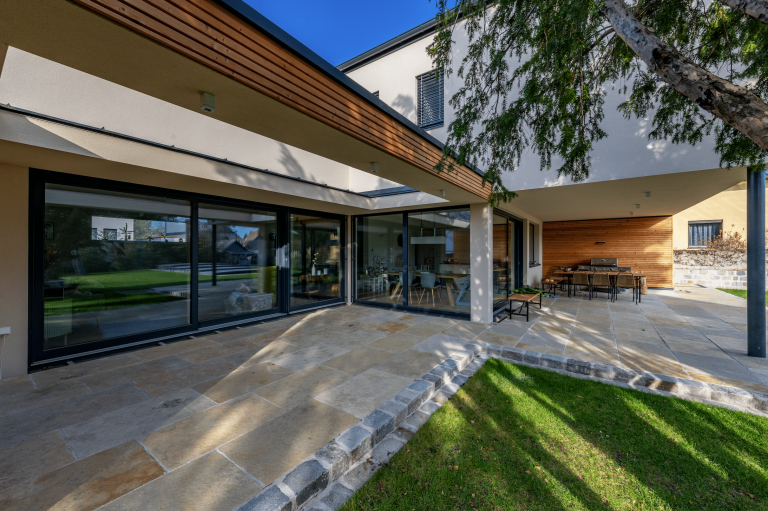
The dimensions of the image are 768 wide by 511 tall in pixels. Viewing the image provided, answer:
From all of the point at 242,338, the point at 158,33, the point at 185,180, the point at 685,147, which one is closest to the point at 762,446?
the point at 685,147

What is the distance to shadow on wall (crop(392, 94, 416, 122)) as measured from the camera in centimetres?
766

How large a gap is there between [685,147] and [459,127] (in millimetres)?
3570

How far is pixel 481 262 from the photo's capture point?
265 inches

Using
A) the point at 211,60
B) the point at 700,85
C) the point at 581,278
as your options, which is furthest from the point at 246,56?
the point at 581,278

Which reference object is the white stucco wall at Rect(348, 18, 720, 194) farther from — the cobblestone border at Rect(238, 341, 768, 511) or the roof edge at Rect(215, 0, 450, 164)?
the roof edge at Rect(215, 0, 450, 164)

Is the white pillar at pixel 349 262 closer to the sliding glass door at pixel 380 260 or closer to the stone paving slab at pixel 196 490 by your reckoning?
the sliding glass door at pixel 380 260

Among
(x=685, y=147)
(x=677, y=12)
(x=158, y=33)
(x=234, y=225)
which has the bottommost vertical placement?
(x=234, y=225)

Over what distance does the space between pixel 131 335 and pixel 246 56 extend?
499cm

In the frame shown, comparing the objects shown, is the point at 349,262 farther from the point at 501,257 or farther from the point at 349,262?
the point at 501,257

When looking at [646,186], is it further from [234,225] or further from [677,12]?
[234,225]

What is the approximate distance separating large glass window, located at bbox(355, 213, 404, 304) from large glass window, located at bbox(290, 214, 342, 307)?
2.10 feet

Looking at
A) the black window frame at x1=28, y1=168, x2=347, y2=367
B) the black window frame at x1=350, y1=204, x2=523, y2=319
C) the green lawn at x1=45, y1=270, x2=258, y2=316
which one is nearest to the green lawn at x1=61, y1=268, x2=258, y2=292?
the green lawn at x1=45, y1=270, x2=258, y2=316

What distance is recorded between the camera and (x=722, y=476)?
224 centimetres

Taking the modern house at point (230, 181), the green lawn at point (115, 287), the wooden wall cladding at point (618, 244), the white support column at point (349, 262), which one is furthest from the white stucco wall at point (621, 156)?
the wooden wall cladding at point (618, 244)
